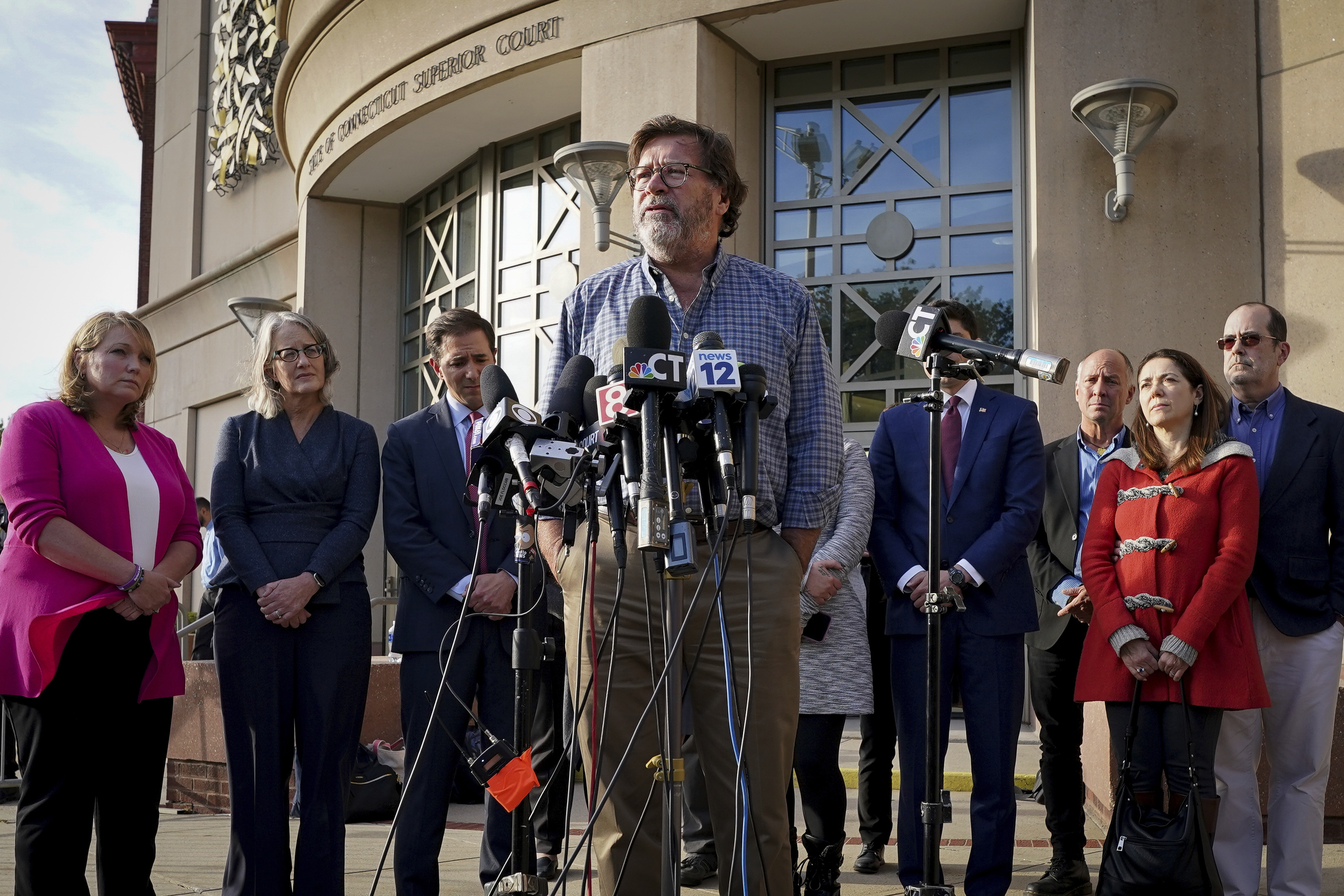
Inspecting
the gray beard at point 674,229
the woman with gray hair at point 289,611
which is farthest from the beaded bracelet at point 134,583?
the gray beard at point 674,229

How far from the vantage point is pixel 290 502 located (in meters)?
4.37

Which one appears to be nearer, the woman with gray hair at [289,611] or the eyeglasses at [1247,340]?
the woman with gray hair at [289,611]

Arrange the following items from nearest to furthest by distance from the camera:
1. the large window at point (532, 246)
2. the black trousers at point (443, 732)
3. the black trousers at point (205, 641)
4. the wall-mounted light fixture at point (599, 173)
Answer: the black trousers at point (443, 732) < the wall-mounted light fixture at point (599, 173) < the black trousers at point (205, 641) < the large window at point (532, 246)

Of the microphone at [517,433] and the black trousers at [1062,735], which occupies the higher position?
the microphone at [517,433]

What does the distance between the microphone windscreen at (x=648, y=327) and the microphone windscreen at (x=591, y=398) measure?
0.22 m

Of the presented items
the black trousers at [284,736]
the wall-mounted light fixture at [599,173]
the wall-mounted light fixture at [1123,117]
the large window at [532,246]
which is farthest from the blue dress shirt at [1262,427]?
the large window at [532,246]

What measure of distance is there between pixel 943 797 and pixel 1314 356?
475 centimetres

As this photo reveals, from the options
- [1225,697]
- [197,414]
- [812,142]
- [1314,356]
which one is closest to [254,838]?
[1225,697]

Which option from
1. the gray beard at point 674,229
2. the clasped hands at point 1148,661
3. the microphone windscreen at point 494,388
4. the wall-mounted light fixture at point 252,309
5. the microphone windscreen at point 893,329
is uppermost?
the wall-mounted light fixture at point 252,309

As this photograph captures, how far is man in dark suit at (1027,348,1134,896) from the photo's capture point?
502cm

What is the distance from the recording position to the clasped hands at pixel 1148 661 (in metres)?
4.38

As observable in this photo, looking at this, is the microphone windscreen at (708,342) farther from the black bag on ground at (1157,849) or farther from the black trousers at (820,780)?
the black bag on ground at (1157,849)

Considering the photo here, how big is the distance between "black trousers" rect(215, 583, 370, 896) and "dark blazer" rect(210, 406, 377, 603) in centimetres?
12

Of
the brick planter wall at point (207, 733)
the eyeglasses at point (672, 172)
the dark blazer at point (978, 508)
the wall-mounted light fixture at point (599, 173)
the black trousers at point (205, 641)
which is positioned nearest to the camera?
the eyeglasses at point (672, 172)
